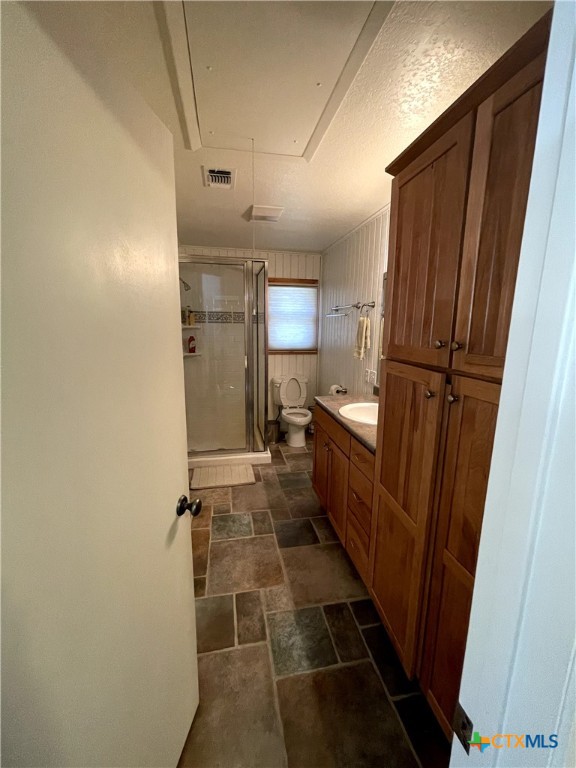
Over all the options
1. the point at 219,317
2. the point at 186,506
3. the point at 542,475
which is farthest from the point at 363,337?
the point at 542,475

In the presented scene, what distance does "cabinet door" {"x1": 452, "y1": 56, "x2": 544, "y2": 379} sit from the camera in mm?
724

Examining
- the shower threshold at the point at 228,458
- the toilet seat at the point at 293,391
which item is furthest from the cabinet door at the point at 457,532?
the toilet seat at the point at 293,391

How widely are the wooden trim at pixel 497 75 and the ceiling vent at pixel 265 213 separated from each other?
1.82 m

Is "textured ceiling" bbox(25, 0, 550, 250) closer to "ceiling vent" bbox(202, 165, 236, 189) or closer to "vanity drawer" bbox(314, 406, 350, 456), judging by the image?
"ceiling vent" bbox(202, 165, 236, 189)

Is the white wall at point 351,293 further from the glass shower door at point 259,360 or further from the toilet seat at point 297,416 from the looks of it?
the glass shower door at point 259,360

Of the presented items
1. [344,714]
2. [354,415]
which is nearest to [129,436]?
[344,714]

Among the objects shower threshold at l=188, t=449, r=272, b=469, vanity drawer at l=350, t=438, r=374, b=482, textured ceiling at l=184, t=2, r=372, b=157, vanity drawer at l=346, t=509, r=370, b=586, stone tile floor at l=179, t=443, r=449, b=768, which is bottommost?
stone tile floor at l=179, t=443, r=449, b=768

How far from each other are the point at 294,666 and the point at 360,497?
83 centimetres

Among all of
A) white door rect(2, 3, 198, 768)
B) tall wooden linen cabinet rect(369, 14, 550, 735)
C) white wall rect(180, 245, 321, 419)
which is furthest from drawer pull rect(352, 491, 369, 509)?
white wall rect(180, 245, 321, 419)

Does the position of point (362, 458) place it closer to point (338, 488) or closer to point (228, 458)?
point (338, 488)

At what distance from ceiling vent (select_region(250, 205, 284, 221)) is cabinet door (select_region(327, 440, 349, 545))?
2084mm

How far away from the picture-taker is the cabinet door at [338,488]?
1956 millimetres

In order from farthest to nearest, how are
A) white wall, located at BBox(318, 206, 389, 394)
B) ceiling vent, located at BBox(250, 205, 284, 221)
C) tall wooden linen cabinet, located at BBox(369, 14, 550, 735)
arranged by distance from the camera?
1. white wall, located at BBox(318, 206, 389, 394)
2. ceiling vent, located at BBox(250, 205, 284, 221)
3. tall wooden linen cabinet, located at BBox(369, 14, 550, 735)

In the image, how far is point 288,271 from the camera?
417 cm
